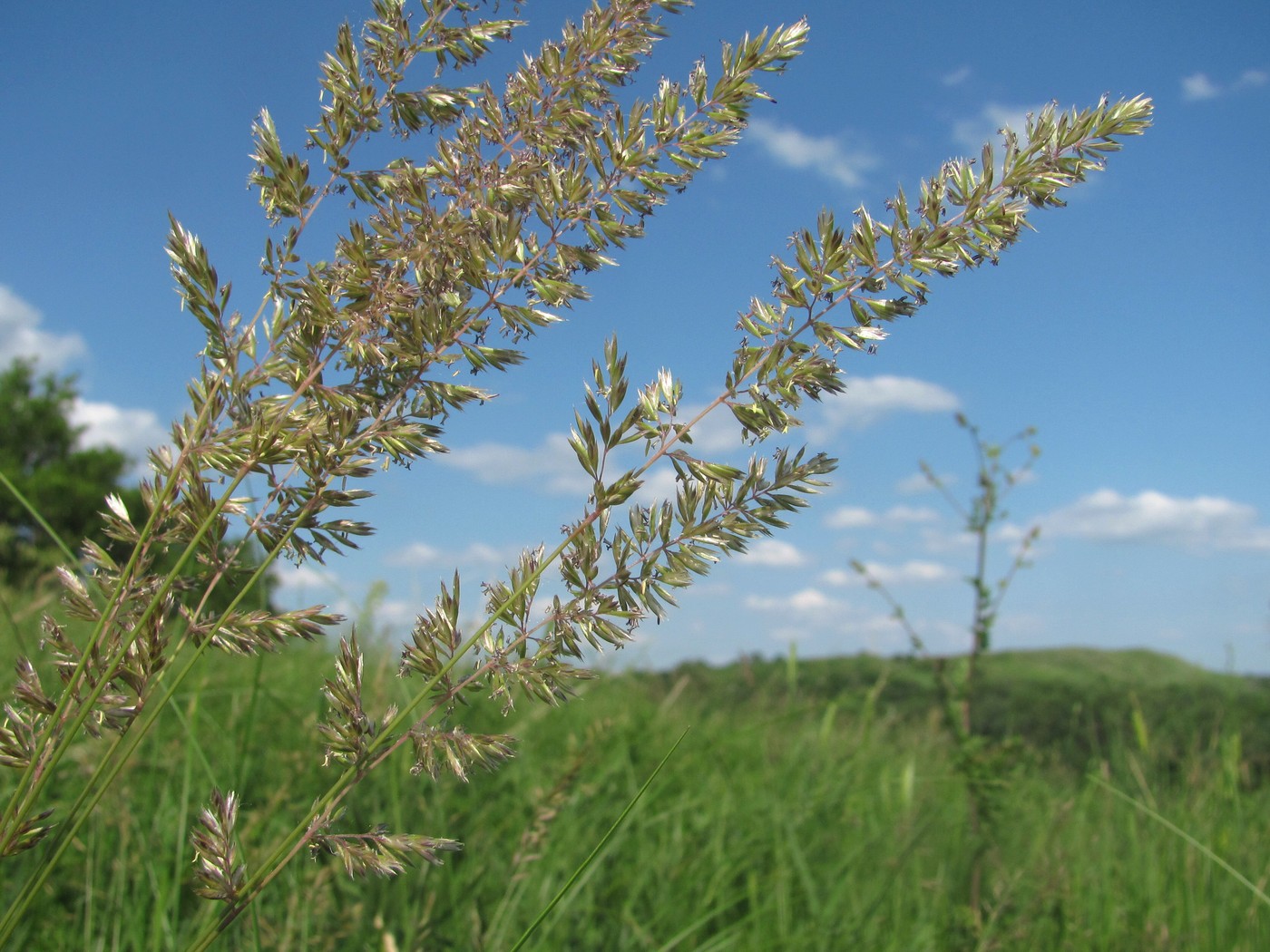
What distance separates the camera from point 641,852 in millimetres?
3381

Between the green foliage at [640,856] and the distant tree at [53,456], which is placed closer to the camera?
the green foliage at [640,856]

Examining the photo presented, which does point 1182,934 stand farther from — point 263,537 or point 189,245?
point 189,245

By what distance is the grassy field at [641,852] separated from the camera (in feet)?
8.17

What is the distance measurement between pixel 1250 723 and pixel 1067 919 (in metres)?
6.75

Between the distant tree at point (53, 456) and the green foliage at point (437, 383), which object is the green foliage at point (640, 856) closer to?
the green foliage at point (437, 383)

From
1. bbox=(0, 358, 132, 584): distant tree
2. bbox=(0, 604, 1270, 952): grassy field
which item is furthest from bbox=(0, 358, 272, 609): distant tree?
bbox=(0, 604, 1270, 952): grassy field

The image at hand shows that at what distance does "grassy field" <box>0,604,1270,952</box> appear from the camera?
2490 mm

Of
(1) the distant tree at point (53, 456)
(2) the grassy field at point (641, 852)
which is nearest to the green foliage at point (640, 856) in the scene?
(2) the grassy field at point (641, 852)

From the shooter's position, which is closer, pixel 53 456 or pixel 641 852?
pixel 641 852

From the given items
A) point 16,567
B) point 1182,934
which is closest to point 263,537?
point 1182,934

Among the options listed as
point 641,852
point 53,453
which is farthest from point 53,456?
point 641,852

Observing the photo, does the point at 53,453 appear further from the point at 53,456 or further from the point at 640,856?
the point at 640,856

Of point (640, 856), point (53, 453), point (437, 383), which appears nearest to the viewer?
point (437, 383)

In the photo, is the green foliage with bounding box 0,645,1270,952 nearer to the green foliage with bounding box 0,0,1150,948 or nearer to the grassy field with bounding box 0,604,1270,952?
the grassy field with bounding box 0,604,1270,952
